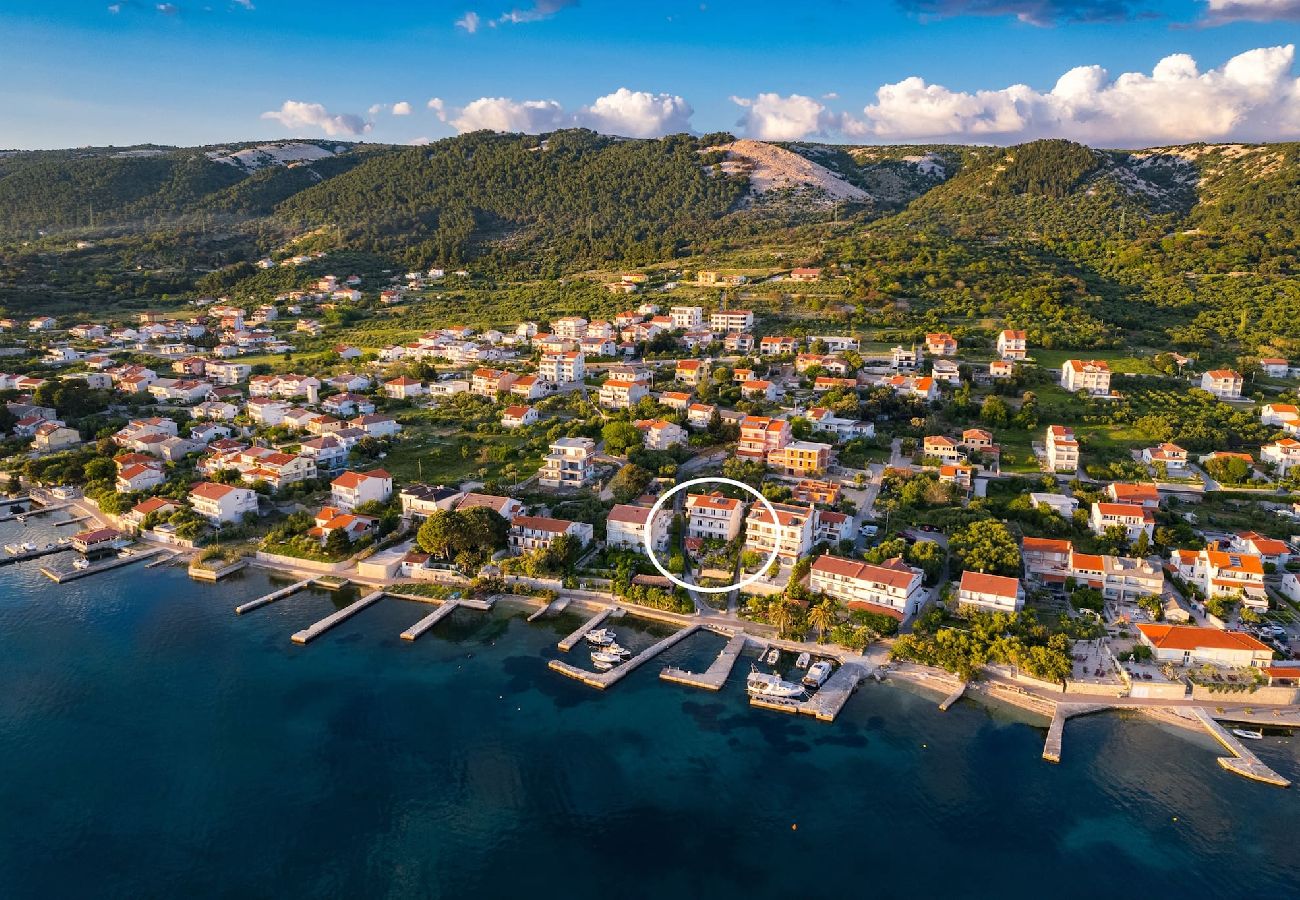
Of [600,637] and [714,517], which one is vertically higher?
[714,517]

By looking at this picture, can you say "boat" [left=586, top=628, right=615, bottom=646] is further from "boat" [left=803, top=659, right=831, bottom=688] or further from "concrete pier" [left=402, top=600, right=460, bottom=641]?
"boat" [left=803, top=659, right=831, bottom=688]

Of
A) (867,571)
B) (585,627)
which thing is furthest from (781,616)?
(585,627)

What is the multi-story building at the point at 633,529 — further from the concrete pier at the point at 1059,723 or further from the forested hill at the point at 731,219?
the forested hill at the point at 731,219

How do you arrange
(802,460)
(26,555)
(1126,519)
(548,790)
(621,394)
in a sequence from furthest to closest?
(621,394) < (802,460) < (26,555) < (1126,519) < (548,790)

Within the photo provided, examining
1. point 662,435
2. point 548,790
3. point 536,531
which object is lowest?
point 548,790

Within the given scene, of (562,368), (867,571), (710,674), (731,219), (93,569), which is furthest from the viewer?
(731,219)

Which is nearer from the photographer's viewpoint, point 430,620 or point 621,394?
point 430,620

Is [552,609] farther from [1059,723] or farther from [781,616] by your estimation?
[1059,723]
